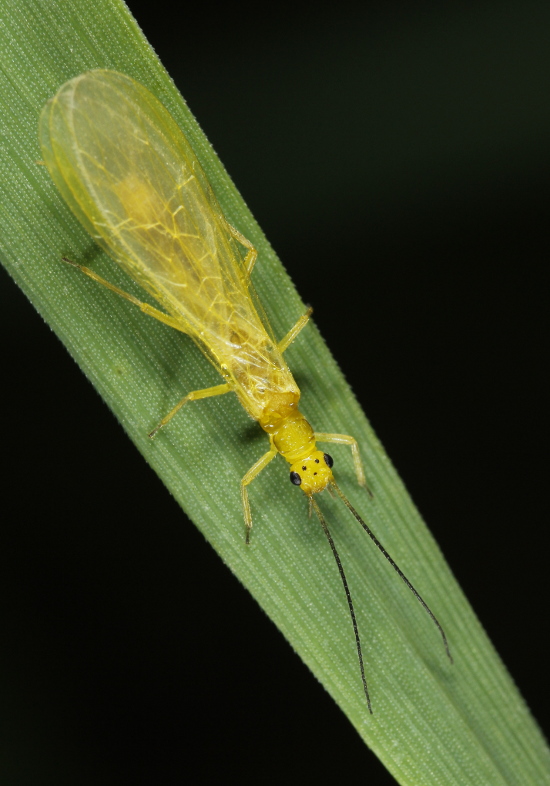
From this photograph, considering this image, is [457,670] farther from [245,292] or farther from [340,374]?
[245,292]

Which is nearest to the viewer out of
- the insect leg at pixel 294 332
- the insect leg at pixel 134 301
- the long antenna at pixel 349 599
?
the insect leg at pixel 134 301

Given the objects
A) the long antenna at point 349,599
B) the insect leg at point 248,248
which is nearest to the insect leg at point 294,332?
the insect leg at point 248,248

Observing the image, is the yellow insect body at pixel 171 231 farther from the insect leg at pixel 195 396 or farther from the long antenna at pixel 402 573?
the long antenna at pixel 402 573

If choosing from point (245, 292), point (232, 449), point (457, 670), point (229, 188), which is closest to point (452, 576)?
point (457, 670)

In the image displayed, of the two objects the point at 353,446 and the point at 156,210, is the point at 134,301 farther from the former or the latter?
the point at 353,446

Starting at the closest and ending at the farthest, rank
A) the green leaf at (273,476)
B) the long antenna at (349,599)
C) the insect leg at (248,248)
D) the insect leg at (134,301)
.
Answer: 1. the green leaf at (273,476)
2. the insect leg at (134,301)
3. the long antenna at (349,599)
4. the insect leg at (248,248)

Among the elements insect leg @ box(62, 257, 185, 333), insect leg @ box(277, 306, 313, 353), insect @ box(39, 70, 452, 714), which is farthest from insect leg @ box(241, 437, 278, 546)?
insect leg @ box(62, 257, 185, 333)
